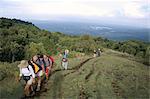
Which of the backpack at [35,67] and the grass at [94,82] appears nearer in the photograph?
the backpack at [35,67]

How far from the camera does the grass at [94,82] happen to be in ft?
40.8

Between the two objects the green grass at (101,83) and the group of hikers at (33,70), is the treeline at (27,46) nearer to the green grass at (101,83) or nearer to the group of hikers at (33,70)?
the green grass at (101,83)

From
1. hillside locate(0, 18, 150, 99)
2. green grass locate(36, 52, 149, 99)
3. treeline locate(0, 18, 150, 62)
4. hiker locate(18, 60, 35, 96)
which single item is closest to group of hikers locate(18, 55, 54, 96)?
hiker locate(18, 60, 35, 96)

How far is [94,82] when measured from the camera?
14.5 meters

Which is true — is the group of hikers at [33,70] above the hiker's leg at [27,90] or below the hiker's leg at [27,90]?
above

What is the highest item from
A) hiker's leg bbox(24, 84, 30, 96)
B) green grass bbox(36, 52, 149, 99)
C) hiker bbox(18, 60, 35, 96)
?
hiker bbox(18, 60, 35, 96)

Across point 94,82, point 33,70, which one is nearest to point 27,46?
point 94,82

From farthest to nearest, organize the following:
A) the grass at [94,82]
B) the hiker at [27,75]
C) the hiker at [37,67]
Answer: the grass at [94,82], the hiker at [37,67], the hiker at [27,75]

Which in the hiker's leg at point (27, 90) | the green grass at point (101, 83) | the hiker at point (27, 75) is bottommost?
the green grass at point (101, 83)

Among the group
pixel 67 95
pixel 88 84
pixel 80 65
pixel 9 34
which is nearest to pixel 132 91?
pixel 88 84

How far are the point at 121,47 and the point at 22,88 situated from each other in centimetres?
2110

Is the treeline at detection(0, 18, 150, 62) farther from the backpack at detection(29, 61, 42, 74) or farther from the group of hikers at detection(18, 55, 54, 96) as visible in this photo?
the backpack at detection(29, 61, 42, 74)

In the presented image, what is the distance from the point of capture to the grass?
12.4 meters

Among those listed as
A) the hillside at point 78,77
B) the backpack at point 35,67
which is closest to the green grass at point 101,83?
the hillside at point 78,77
